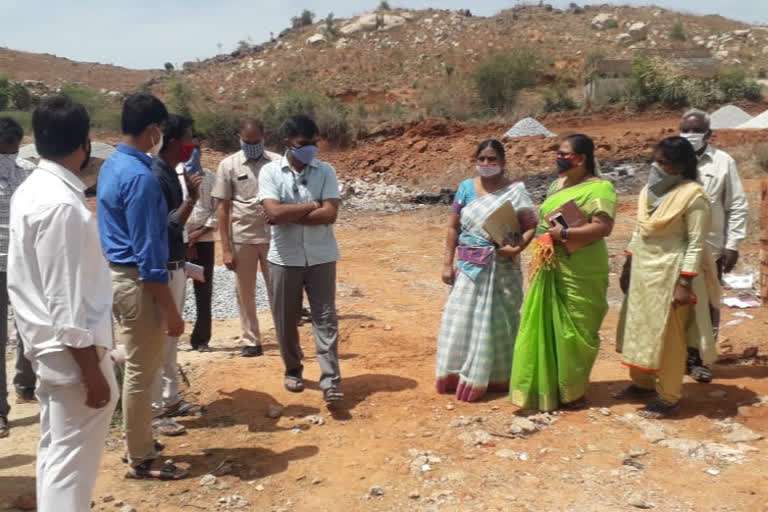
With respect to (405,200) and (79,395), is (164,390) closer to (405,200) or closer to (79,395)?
(79,395)

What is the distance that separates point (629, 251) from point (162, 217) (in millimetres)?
2977

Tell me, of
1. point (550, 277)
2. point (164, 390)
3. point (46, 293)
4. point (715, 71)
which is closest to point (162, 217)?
point (46, 293)

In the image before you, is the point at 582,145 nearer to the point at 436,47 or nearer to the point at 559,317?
the point at 559,317

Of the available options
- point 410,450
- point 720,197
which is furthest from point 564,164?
point 410,450

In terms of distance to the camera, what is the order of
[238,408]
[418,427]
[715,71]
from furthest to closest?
[715,71] < [238,408] < [418,427]

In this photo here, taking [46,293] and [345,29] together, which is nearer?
[46,293]

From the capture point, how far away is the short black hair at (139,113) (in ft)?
12.1

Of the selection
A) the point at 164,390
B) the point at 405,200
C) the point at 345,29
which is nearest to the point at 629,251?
the point at 164,390

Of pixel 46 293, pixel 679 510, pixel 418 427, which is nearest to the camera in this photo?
pixel 46 293

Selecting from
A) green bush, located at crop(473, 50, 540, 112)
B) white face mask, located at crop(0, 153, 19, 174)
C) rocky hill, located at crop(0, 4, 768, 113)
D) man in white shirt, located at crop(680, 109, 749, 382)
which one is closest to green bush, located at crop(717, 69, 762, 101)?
green bush, located at crop(473, 50, 540, 112)

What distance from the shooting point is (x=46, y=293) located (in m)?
2.65

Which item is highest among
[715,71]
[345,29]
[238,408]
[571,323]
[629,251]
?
[345,29]

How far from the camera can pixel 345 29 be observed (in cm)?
4462

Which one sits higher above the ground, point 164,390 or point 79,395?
point 79,395
